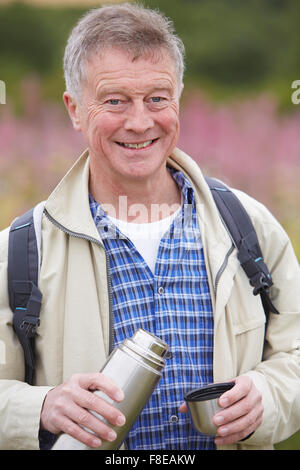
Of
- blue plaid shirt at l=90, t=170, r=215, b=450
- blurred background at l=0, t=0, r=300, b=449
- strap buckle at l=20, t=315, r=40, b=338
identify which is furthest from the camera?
blurred background at l=0, t=0, r=300, b=449

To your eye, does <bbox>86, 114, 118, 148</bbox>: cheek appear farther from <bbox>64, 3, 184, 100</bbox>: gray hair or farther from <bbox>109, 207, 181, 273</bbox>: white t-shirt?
<bbox>109, 207, 181, 273</bbox>: white t-shirt

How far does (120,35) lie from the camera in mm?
2158

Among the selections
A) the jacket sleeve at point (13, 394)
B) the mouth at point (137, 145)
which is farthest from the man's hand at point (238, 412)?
the mouth at point (137, 145)

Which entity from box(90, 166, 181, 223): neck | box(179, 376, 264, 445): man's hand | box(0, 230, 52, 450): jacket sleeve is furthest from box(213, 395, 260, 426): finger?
box(90, 166, 181, 223): neck

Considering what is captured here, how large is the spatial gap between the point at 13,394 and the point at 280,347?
0.94 m

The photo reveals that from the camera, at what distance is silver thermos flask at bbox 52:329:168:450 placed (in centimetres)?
180

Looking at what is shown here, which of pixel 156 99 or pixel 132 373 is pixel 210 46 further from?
pixel 132 373

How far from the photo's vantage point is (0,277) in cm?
213

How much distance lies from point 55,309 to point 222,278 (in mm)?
568

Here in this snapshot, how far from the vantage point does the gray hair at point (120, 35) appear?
216 centimetres

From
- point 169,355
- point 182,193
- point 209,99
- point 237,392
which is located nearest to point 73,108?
point 182,193

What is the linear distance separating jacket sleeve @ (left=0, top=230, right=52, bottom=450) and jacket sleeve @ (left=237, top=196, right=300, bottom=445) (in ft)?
2.33

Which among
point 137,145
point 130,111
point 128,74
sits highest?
point 128,74

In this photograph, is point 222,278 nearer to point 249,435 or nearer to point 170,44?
point 249,435
